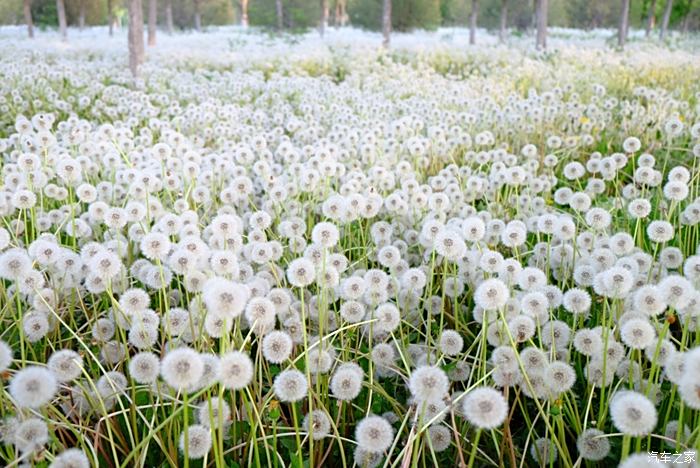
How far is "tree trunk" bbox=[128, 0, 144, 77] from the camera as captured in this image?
10250mm

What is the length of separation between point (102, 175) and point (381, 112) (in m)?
3.42

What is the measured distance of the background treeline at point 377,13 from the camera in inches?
1746

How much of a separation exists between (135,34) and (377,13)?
41587 mm

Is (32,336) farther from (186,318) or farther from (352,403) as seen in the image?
(352,403)

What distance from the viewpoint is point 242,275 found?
7.17ft

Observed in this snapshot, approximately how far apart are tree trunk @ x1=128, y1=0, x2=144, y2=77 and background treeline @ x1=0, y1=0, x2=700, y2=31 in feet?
117

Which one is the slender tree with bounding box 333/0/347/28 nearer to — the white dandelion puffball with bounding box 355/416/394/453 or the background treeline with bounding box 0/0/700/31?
the background treeline with bounding box 0/0/700/31

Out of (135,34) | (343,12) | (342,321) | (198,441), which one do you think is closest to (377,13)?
(343,12)

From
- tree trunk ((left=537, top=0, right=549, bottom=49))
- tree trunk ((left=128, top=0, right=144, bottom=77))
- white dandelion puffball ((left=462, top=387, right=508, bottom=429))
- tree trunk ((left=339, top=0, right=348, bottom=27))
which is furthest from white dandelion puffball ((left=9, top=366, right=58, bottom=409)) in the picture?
tree trunk ((left=339, top=0, right=348, bottom=27))

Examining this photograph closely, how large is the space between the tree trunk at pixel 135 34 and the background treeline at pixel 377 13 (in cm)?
3562

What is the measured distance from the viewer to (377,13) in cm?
4872

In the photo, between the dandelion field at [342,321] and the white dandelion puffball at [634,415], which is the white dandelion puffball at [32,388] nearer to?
the dandelion field at [342,321]

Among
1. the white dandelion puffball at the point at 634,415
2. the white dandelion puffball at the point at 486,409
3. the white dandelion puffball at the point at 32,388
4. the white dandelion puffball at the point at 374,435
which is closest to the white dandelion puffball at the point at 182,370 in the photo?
the white dandelion puffball at the point at 32,388

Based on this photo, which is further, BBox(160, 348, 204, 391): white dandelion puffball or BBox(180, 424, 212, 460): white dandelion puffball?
BBox(180, 424, 212, 460): white dandelion puffball
